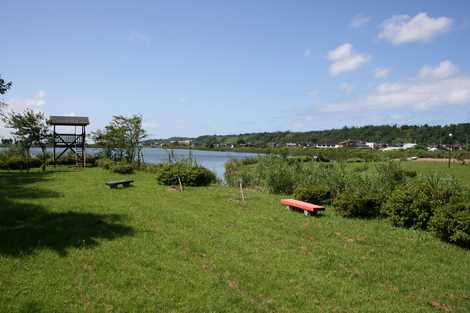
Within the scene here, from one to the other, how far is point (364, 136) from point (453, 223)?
149215 millimetres

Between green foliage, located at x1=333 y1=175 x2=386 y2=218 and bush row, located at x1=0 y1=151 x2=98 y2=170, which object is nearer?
green foliage, located at x1=333 y1=175 x2=386 y2=218

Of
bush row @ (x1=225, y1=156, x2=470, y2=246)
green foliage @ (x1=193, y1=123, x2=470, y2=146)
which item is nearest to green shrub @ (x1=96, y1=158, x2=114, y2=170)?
bush row @ (x1=225, y1=156, x2=470, y2=246)

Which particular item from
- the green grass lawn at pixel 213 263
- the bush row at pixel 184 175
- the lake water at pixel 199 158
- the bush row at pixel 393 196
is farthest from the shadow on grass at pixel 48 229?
the lake water at pixel 199 158

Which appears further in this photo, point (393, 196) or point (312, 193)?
point (312, 193)

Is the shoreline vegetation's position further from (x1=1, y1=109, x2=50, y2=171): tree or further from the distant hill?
the distant hill

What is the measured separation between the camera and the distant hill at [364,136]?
115 m

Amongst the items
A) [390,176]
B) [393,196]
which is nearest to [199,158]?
[390,176]

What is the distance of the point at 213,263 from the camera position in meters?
5.57

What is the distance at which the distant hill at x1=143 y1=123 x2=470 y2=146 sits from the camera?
115375 millimetres

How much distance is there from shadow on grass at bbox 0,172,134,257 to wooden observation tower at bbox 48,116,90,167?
50.7ft

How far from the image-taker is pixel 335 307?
4.31m

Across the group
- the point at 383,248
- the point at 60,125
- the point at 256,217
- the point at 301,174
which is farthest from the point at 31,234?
the point at 60,125

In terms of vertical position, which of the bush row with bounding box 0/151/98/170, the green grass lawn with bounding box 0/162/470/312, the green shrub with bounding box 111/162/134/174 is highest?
the bush row with bounding box 0/151/98/170

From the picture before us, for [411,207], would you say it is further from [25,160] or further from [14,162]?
[14,162]
